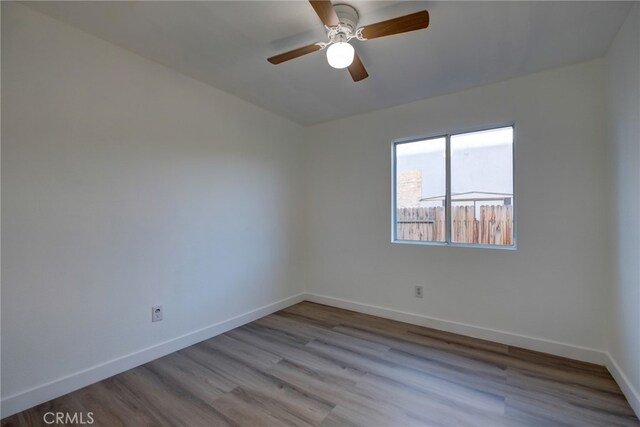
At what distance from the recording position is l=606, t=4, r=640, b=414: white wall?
67.2 inches

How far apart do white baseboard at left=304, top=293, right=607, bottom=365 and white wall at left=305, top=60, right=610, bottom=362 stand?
11 millimetres

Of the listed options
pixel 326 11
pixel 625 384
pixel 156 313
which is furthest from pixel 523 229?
pixel 156 313

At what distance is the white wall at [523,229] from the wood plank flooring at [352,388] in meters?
0.31

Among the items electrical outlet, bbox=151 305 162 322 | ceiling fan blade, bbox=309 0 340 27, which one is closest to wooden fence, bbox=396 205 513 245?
ceiling fan blade, bbox=309 0 340 27

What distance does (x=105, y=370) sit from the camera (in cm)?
205

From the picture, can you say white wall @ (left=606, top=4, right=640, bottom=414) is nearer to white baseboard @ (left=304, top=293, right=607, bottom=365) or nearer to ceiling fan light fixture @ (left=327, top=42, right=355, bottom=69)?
white baseboard @ (left=304, top=293, right=607, bottom=365)

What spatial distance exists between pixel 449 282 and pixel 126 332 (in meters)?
2.90

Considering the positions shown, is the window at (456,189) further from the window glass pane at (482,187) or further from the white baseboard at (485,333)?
the white baseboard at (485,333)

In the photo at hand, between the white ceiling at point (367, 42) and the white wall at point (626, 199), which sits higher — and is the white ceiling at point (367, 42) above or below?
above

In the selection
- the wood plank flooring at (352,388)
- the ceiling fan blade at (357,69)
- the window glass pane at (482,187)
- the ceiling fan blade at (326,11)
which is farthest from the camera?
the window glass pane at (482,187)

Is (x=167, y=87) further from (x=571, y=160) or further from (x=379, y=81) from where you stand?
(x=571, y=160)

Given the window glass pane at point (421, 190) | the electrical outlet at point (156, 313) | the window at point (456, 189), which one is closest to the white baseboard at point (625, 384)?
the window at point (456, 189)

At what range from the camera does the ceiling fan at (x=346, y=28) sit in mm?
1500

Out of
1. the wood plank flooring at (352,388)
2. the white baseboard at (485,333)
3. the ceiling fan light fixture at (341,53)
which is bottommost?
the wood plank flooring at (352,388)
